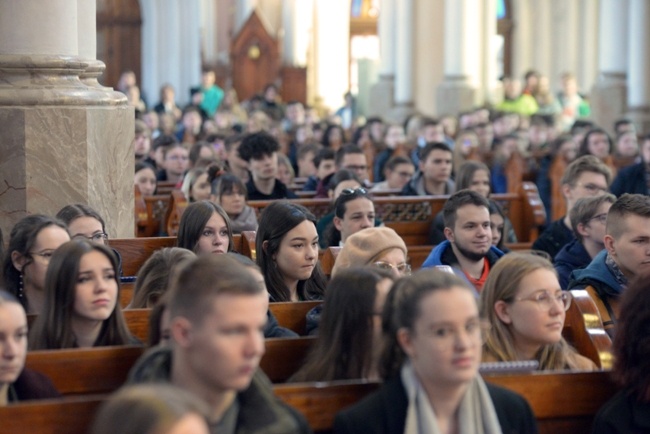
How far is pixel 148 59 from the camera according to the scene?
1249 inches

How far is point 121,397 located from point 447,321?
1.14m

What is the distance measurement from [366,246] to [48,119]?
2221mm

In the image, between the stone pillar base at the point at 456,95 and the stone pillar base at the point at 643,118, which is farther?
the stone pillar base at the point at 456,95

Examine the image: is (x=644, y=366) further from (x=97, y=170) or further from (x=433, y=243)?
(x=433, y=243)

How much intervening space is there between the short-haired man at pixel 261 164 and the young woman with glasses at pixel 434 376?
6.42 m

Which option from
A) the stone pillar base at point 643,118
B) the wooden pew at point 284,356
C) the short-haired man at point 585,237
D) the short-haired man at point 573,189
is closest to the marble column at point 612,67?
the stone pillar base at point 643,118

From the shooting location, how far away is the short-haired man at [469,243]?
6645 mm

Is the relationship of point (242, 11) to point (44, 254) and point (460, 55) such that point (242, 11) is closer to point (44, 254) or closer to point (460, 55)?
point (460, 55)

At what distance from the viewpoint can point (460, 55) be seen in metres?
21.8

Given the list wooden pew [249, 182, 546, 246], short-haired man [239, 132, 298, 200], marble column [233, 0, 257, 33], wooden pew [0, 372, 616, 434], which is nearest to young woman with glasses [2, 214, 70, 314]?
wooden pew [0, 372, 616, 434]

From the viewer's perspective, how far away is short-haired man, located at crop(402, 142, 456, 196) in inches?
419

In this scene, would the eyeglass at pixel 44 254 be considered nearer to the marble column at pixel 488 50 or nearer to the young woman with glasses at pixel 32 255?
the young woman with glasses at pixel 32 255

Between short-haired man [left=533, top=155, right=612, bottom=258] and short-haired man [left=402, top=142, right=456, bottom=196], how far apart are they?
6.15 ft

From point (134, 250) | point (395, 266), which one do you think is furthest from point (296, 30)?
point (395, 266)
